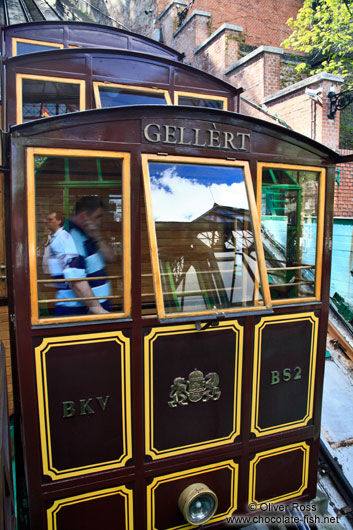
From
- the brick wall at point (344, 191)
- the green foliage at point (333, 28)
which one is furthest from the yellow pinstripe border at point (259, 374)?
the green foliage at point (333, 28)

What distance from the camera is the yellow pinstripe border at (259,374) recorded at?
9.87 ft

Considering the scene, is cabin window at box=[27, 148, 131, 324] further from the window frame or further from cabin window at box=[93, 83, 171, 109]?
the window frame

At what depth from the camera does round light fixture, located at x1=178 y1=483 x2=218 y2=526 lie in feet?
9.26

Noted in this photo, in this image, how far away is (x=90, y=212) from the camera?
2.76 metres

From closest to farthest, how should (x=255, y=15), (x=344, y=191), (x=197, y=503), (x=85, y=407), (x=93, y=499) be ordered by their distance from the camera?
1. (x=85, y=407)
2. (x=93, y=499)
3. (x=197, y=503)
4. (x=344, y=191)
5. (x=255, y=15)

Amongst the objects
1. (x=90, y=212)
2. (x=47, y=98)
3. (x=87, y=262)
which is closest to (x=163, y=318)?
(x=87, y=262)

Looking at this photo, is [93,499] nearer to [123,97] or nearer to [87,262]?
[87,262]

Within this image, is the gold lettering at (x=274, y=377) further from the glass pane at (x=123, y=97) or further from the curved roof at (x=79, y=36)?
the curved roof at (x=79, y=36)

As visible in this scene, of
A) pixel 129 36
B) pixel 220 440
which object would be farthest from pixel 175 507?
pixel 129 36

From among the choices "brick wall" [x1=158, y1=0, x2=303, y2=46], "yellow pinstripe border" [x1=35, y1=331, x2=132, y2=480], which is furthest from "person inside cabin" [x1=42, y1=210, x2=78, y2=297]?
"brick wall" [x1=158, y1=0, x2=303, y2=46]

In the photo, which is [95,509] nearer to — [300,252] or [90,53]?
[300,252]

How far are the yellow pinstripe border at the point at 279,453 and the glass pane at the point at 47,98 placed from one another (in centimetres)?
396

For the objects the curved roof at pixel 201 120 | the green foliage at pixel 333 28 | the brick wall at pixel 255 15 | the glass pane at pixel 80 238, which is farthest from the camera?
the brick wall at pixel 255 15

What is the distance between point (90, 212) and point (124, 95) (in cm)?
222
